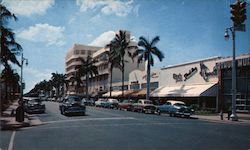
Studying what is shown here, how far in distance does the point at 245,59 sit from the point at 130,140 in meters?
27.5

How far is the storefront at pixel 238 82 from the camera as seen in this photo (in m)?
39.5

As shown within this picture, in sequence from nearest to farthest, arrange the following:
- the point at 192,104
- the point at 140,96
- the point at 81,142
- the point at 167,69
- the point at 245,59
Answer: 1. the point at 81,142
2. the point at 245,59
3. the point at 192,104
4. the point at 167,69
5. the point at 140,96

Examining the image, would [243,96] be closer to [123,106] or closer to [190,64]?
[190,64]

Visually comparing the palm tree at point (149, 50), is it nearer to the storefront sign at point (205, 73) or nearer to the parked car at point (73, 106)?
the storefront sign at point (205, 73)

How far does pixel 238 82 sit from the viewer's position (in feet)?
135

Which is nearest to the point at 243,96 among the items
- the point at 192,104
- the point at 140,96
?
Result: the point at 192,104

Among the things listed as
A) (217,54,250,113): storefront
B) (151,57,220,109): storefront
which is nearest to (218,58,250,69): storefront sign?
(217,54,250,113): storefront

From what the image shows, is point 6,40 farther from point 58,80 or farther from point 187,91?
point 58,80

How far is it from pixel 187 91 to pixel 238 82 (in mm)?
7317

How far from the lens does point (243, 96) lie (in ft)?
132

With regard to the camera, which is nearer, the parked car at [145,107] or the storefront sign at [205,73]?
the parked car at [145,107]

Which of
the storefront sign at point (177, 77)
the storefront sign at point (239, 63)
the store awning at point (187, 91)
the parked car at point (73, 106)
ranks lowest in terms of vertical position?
the parked car at point (73, 106)

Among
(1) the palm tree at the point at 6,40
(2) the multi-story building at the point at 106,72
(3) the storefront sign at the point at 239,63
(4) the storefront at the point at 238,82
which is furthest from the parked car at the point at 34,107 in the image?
(2) the multi-story building at the point at 106,72

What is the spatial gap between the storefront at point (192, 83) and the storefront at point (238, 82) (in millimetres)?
1029
